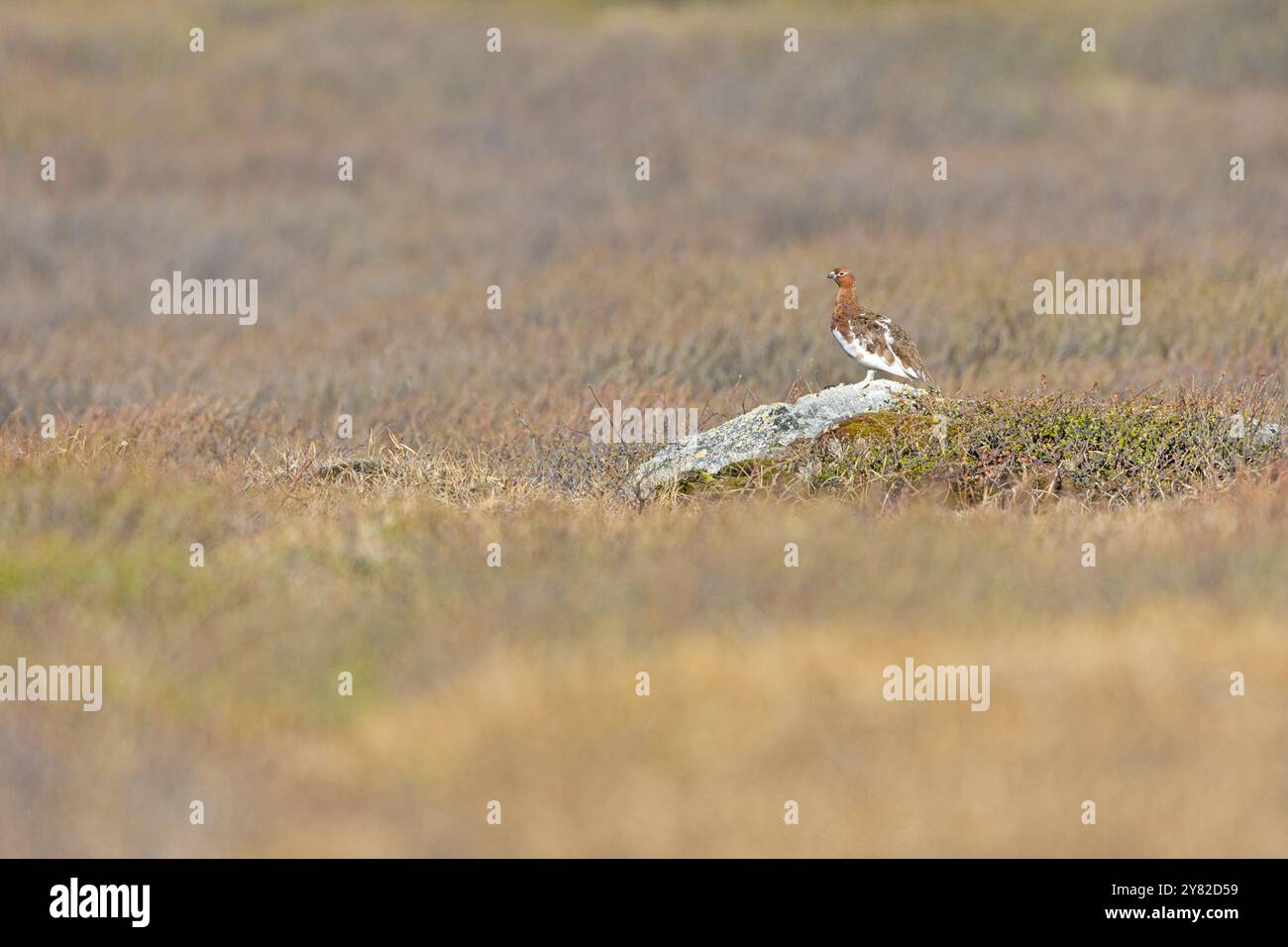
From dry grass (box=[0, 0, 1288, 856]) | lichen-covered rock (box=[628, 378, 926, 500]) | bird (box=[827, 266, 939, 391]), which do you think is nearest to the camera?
dry grass (box=[0, 0, 1288, 856])

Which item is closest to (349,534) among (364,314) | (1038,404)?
(1038,404)

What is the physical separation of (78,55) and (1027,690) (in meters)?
32.0

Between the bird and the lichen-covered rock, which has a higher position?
the bird

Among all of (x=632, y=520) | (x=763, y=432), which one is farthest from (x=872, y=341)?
(x=632, y=520)

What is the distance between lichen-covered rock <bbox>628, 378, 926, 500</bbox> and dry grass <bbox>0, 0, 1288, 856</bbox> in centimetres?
31

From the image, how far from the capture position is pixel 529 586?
7562 mm

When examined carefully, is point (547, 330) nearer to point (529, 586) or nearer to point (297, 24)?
point (529, 586)

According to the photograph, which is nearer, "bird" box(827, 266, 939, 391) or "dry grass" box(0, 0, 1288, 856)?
"dry grass" box(0, 0, 1288, 856)

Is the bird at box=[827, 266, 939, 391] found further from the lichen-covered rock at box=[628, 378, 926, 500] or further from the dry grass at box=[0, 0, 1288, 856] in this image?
the dry grass at box=[0, 0, 1288, 856]

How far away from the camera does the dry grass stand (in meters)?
5.68

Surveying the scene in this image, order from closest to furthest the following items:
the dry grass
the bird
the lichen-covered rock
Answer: the dry grass
the lichen-covered rock
the bird

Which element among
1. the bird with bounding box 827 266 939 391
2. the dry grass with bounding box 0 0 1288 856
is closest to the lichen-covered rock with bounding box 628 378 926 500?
the bird with bounding box 827 266 939 391

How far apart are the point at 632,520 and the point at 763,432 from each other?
1738mm

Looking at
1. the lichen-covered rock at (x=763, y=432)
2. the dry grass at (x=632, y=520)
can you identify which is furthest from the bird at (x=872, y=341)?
the dry grass at (x=632, y=520)
